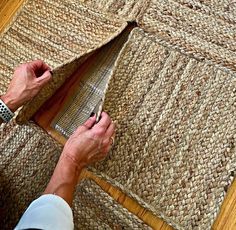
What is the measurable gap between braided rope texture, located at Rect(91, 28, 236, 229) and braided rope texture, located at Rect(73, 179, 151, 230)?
0.04 m

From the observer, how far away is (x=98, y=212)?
96 cm

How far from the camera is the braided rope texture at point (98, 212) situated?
0.94 metres

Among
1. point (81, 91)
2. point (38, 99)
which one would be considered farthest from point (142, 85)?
point (38, 99)

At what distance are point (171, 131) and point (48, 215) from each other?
1.25 feet

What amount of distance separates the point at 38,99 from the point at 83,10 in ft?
1.02

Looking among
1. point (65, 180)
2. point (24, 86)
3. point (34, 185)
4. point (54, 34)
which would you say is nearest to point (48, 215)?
point (65, 180)

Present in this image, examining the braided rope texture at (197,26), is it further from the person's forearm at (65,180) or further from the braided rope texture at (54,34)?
the person's forearm at (65,180)

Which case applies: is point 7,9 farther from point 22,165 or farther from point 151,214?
point 151,214

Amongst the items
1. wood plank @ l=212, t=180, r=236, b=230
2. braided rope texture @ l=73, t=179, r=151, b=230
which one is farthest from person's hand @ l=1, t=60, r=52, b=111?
wood plank @ l=212, t=180, r=236, b=230

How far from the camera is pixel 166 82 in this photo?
41.2 inches

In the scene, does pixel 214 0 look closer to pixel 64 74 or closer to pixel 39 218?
pixel 64 74

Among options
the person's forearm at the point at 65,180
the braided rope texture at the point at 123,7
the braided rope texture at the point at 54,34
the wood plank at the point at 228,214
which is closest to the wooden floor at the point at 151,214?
the wood plank at the point at 228,214

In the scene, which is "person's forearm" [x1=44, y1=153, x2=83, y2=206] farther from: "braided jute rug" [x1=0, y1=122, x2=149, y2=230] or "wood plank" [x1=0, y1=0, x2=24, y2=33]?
"wood plank" [x1=0, y1=0, x2=24, y2=33]

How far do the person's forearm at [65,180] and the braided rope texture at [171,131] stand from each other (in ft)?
0.33
